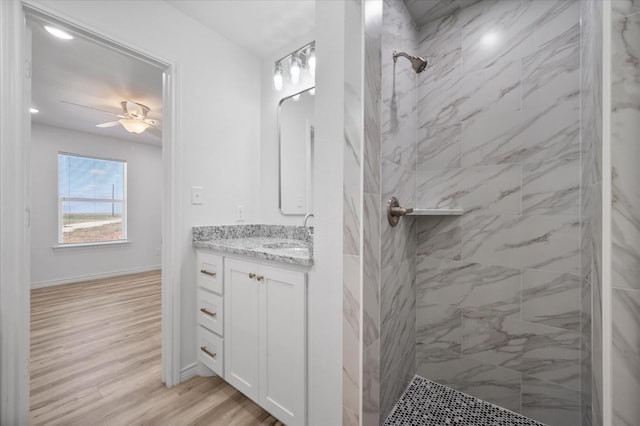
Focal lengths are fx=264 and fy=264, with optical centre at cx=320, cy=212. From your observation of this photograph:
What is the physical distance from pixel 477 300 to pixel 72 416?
234 centimetres

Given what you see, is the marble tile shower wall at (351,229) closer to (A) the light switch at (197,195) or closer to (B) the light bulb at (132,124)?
(A) the light switch at (197,195)

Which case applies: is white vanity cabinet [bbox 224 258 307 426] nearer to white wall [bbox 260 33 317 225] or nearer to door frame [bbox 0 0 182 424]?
white wall [bbox 260 33 317 225]

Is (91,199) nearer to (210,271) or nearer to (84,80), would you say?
(84,80)

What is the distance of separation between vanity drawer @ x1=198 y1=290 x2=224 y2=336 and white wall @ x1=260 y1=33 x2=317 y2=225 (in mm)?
769

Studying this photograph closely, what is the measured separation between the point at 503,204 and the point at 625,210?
0.78 meters

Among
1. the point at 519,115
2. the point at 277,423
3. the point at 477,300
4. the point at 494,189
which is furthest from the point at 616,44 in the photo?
the point at 277,423

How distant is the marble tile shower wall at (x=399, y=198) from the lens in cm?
131

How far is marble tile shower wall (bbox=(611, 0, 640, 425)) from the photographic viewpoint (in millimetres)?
699

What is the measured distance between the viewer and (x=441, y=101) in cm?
166

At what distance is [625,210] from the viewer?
2.34ft

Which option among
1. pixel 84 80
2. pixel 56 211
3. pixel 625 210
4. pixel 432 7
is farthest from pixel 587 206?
pixel 56 211

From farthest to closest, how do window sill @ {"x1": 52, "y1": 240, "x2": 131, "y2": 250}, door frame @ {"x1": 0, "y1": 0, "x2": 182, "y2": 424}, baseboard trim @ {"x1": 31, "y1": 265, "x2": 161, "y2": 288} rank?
1. window sill @ {"x1": 52, "y1": 240, "x2": 131, "y2": 250}
2. baseboard trim @ {"x1": 31, "y1": 265, "x2": 161, "y2": 288}
3. door frame @ {"x1": 0, "y1": 0, "x2": 182, "y2": 424}

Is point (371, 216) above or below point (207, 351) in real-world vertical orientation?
above

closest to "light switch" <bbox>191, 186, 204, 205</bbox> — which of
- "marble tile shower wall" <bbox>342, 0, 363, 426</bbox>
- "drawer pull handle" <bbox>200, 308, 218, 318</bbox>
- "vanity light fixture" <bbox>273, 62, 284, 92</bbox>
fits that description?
"drawer pull handle" <bbox>200, 308, 218, 318</bbox>
